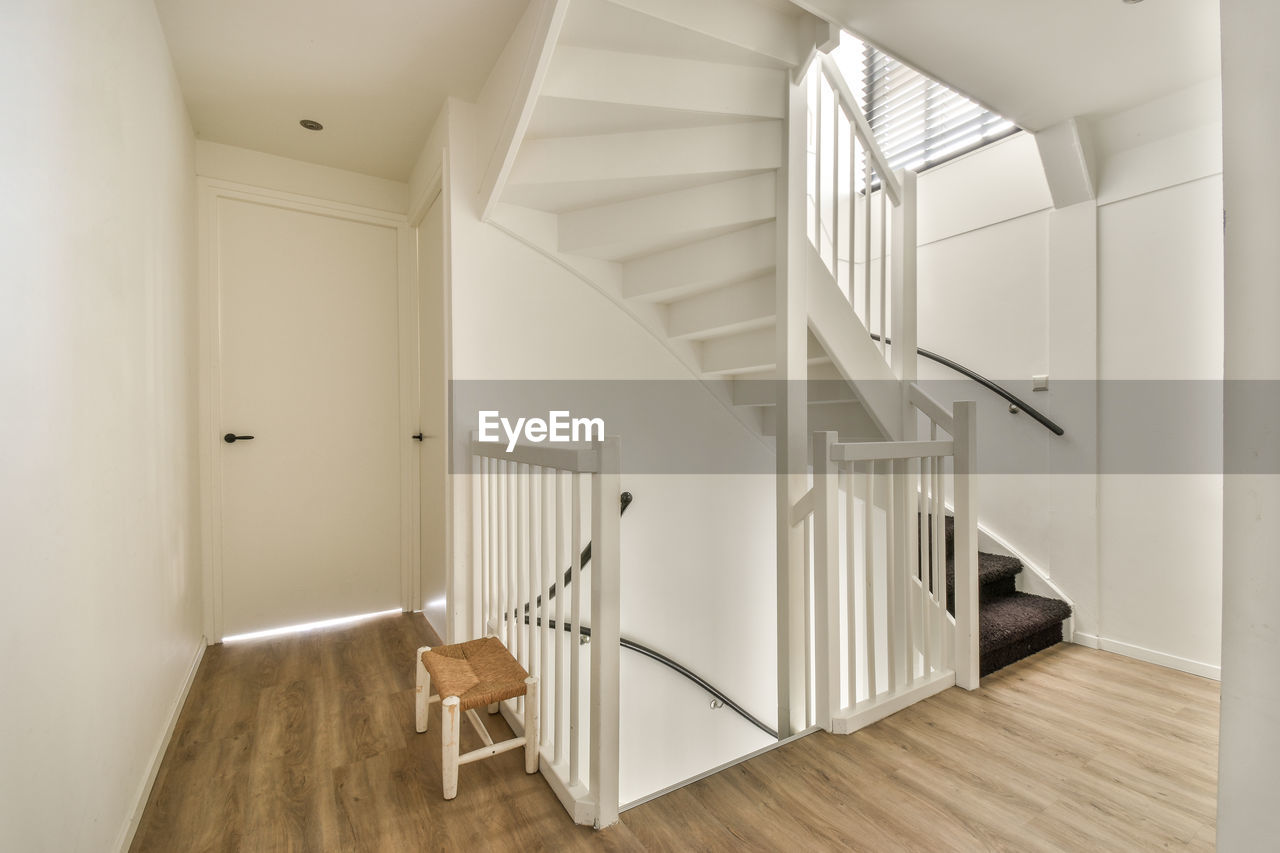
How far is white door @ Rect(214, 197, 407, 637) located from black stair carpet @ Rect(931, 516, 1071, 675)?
289cm

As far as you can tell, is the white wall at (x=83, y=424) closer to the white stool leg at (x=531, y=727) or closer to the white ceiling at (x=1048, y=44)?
the white stool leg at (x=531, y=727)

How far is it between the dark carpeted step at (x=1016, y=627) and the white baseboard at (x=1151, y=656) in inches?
4.4

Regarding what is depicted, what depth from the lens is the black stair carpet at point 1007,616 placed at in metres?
2.31

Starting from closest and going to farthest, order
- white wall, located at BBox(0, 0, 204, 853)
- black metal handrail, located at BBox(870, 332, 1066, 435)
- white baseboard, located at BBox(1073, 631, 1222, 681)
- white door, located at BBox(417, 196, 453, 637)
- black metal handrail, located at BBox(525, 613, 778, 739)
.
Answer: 1. white wall, located at BBox(0, 0, 204, 853)
2. white baseboard, located at BBox(1073, 631, 1222, 681)
3. white door, located at BBox(417, 196, 453, 637)
4. black metal handrail, located at BBox(870, 332, 1066, 435)
5. black metal handrail, located at BBox(525, 613, 778, 739)

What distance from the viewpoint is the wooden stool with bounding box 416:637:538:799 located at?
1.53m

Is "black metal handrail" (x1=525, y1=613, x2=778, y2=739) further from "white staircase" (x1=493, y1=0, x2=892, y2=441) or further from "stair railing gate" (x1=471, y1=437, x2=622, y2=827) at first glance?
"white staircase" (x1=493, y1=0, x2=892, y2=441)

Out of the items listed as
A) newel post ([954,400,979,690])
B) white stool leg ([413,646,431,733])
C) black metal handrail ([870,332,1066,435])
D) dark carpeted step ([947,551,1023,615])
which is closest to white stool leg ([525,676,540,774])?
white stool leg ([413,646,431,733])

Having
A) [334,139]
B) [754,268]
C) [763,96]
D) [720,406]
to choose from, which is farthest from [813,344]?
[334,139]

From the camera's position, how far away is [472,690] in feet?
5.21

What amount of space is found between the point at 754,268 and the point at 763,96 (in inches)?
24.4

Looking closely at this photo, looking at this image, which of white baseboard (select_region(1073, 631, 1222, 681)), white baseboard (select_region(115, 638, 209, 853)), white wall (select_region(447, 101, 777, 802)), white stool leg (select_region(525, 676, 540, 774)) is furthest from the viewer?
white wall (select_region(447, 101, 777, 802))

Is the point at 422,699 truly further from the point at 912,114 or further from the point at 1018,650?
the point at 912,114
